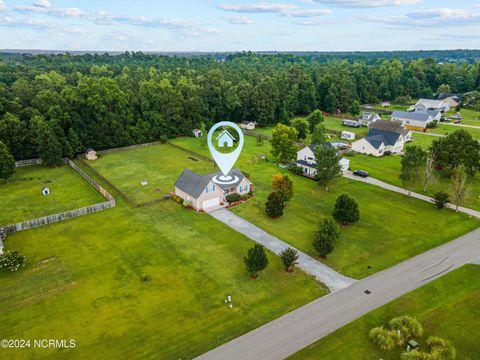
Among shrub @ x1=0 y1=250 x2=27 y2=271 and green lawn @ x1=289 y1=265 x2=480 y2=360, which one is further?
shrub @ x1=0 y1=250 x2=27 y2=271

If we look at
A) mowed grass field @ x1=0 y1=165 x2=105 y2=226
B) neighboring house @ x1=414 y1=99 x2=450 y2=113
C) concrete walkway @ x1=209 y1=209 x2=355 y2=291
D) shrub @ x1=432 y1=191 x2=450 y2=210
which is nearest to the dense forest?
mowed grass field @ x1=0 y1=165 x2=105 y2=226

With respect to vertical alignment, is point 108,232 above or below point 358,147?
below

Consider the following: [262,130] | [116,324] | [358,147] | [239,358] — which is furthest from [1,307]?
[262,130]

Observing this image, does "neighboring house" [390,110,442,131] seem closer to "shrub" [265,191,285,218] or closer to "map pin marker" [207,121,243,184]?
"map pin marker" [207,121,243,184]

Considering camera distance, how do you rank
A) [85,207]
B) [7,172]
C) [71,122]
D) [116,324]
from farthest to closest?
[71,122], [7,172], [85,207], [116,324]

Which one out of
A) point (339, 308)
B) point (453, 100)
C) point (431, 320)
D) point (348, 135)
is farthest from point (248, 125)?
point (453, 100)

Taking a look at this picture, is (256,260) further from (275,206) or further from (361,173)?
(361,173)

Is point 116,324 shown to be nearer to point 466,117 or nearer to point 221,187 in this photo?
point 221,187
